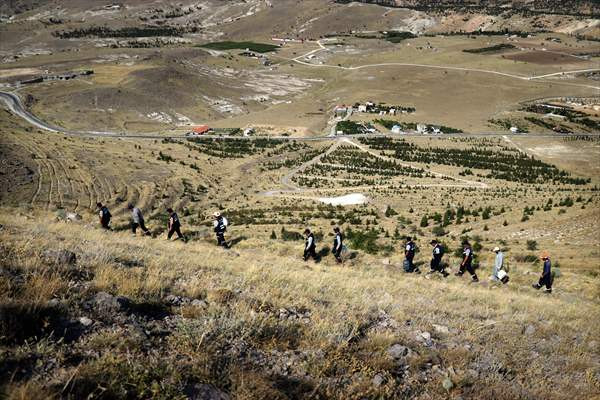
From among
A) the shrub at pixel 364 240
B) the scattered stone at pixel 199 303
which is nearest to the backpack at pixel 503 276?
the shrub at pixel 364 240

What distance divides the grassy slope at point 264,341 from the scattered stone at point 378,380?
0.22 feet

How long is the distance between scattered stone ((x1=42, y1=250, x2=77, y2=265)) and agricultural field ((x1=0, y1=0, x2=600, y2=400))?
0.22ft

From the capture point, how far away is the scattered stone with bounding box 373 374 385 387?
5781 millimetres

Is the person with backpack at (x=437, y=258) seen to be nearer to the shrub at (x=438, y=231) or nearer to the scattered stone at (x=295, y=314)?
the shrub at (x=438, y=231)

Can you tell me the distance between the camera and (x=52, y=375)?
4566 mm

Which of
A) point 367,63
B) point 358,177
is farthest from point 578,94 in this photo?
point 358,177

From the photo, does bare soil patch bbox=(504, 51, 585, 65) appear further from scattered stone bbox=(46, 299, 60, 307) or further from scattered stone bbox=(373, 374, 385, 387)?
scattered stone bbox=(46, 299, 60, 307)

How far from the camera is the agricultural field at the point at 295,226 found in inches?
225

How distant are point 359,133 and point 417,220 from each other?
46.7 meters

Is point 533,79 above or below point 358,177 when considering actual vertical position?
above

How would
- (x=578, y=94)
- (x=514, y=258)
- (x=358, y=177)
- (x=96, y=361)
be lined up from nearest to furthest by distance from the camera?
1. (x=96, y=361)
2. (x=514, y=258)
3. (x=358, y=177)
4. (x=578, y=94)

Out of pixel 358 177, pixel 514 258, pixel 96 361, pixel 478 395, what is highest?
pixel 96 361

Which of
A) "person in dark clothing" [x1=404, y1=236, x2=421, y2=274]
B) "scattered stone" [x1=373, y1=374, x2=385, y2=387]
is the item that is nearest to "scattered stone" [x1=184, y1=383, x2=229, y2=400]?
"scattered stone" [x1=373, y1=374, x2=385, y2=387]

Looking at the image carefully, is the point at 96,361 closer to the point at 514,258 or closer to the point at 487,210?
the point at 514,258
